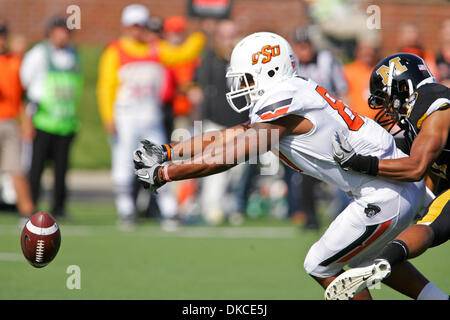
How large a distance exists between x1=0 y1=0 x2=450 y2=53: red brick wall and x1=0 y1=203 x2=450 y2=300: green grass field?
11.8 metres

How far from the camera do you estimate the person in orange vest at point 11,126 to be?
10.1 metres

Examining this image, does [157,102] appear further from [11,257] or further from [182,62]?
[11,257]

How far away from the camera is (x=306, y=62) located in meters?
9.85

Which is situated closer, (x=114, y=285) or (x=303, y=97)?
(x=303, y=97)

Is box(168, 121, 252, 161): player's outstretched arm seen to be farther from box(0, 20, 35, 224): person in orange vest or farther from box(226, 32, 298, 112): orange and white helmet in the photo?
box(0, 20, 35, 224): person in orange vest

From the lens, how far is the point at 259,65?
15.4 feet

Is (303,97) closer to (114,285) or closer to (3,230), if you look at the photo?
(114,285)

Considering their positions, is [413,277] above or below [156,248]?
above

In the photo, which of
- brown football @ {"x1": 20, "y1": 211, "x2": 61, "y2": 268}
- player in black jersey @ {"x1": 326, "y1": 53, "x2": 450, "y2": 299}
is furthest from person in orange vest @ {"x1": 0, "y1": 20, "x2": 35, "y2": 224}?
player in black jersey @ {"x1": 326, "y1": 53, "x2": 450, "y2": 299}

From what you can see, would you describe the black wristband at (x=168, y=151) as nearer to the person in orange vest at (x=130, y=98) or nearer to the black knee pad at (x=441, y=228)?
the black knee pad at (x=441, y=228)

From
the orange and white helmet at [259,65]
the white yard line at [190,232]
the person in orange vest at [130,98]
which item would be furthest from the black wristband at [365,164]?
the person in orange vest at [130,98]
